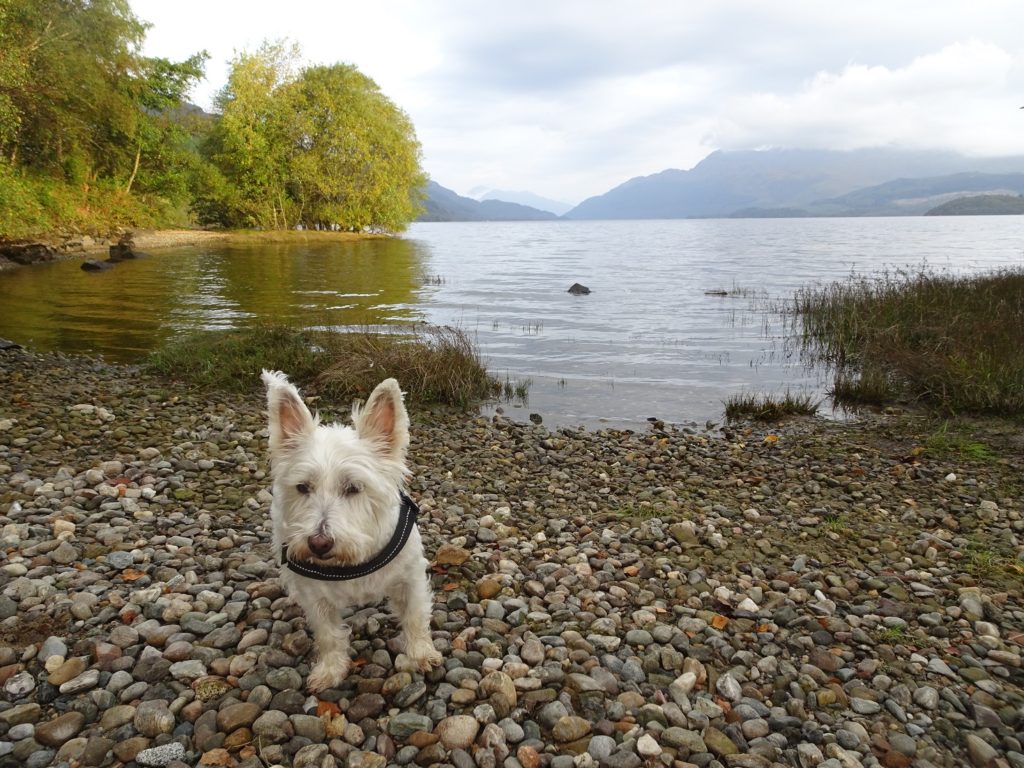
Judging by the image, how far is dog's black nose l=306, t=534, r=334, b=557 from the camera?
3.73 meters

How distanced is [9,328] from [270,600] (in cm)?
2034

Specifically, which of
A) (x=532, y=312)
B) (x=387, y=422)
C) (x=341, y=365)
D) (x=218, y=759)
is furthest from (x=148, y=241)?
(x=218, y=759)

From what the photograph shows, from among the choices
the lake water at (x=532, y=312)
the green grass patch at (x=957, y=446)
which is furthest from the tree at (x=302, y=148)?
the green grass patch at (x=957, y=446)

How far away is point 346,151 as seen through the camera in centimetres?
7569

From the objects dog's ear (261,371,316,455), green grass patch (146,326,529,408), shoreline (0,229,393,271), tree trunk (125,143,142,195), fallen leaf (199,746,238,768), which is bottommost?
fallen leaf (199,746,238,768)

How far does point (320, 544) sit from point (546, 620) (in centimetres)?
229

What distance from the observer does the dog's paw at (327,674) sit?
4223mm

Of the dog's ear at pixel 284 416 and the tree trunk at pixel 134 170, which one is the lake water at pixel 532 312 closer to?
the dog's ear at pixel 284 416

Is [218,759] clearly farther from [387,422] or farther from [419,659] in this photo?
[387,422]

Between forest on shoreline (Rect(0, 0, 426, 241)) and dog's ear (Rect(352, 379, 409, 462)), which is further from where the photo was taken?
forest on shoreline (Rect(0, 0, 426, 241))

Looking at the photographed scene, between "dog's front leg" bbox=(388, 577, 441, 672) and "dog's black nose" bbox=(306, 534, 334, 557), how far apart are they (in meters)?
0.99

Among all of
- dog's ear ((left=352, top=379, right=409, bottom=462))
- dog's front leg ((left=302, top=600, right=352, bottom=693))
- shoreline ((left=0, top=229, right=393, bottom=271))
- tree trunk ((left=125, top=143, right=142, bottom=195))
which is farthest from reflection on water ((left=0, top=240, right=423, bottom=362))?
tree trunk ((left=125, top=143, right=142, bottom=195))

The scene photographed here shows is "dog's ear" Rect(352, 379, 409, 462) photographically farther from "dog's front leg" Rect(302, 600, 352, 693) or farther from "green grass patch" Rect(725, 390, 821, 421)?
"green grass patch" Rect(725, 390, 821, 421)

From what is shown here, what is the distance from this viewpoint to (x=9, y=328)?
19234 mm
